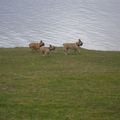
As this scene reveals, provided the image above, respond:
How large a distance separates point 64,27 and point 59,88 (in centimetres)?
3188

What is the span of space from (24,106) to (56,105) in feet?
3.34

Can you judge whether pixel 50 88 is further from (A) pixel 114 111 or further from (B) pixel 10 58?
(B) pixel 10 58

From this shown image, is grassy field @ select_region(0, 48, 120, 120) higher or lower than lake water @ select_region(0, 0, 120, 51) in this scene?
lower

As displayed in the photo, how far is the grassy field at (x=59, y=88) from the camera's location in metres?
12.6

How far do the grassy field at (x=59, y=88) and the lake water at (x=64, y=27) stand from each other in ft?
43.7

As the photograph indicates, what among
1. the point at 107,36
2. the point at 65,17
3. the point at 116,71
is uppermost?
the point at 65,17

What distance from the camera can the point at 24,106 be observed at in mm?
13141

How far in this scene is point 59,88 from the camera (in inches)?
604

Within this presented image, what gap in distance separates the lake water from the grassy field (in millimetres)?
13306

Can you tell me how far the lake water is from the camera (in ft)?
123

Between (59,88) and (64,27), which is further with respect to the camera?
(64,27)

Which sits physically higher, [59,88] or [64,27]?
[64,27]

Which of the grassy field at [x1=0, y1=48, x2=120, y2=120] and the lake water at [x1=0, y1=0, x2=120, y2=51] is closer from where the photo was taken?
the grassy field at [x1=0, y1=48, x2=120, y2=120]

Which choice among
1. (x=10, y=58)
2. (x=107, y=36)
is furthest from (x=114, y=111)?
(x=107, y=36)
